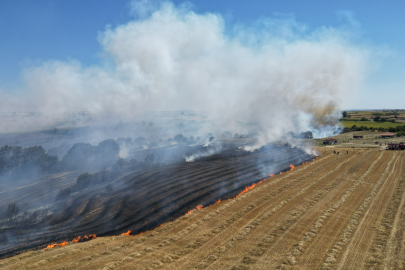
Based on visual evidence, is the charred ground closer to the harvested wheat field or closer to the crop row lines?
the harvested wheat field

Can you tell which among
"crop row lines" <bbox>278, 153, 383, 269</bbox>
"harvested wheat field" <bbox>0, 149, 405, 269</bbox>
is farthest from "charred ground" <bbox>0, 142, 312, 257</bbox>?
"crop row lines" <bbox>278, 153, 383, 269</bbox>

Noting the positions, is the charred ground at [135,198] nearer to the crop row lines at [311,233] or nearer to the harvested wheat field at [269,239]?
the harvested wheat field at [269,239]

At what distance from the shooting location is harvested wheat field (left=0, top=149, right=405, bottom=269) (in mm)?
17641

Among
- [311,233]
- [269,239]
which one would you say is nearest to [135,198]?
[269,239]

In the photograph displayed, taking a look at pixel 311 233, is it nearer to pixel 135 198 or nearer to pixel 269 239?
pixel 269 239

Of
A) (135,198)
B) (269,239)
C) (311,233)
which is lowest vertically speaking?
(311,233)

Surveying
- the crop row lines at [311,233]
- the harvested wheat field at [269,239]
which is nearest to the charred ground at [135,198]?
the harvested wheat field at [269,239]

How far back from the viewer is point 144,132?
479ft

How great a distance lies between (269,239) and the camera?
20906 mm

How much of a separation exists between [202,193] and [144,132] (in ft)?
382

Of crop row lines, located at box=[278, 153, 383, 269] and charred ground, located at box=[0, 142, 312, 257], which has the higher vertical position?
charred ground, located at box=[0, 142, 312, 257]

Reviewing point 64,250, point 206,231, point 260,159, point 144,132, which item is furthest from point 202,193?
point 144,132

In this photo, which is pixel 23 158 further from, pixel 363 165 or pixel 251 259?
pixel 363 165

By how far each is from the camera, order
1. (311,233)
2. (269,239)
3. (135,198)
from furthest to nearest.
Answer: (135,198) < (311,233) < (269,239)
